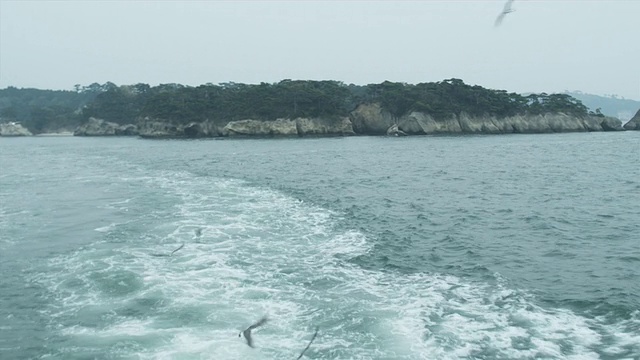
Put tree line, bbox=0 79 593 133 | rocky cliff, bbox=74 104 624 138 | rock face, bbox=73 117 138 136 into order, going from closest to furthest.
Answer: rocky cliff, bbox=74 104 624 138
tree line, bbox=0 79 593 133
rock face, bbox=73 117 138 136

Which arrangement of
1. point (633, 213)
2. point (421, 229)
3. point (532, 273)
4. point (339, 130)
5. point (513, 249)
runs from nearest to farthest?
point (532, 273) < point (513, 249) < point (421, 229) < point (633, 213) < point (339, 130)

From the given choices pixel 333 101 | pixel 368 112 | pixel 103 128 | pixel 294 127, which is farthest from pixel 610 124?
pixel 103 128

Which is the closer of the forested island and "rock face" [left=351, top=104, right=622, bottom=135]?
"rock face" [left=351, top=104, right=622, bottom=135]

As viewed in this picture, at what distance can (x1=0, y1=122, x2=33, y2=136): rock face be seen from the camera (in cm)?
13575

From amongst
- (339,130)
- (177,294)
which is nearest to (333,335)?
(177,294)

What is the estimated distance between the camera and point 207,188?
26344mm

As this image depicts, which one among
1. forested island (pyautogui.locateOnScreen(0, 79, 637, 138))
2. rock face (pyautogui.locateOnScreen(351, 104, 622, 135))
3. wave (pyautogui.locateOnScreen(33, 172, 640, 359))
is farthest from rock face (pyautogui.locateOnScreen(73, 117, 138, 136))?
wave (pyautogui.locateOnScreen(33, 172, 640, 359))

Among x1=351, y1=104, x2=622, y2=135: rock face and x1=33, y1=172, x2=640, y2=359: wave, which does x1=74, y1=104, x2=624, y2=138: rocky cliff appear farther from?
x1=33, y1=172, x2=640, y2=359: wave

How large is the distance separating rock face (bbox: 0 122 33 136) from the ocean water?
417ft

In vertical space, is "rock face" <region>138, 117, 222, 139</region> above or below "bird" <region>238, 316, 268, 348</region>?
above

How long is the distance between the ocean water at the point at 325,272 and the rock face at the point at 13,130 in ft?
417

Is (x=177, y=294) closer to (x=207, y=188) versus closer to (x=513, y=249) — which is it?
(x=513, y=249)

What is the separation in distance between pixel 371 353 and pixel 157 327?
3.69 metres

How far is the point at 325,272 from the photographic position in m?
12.5
